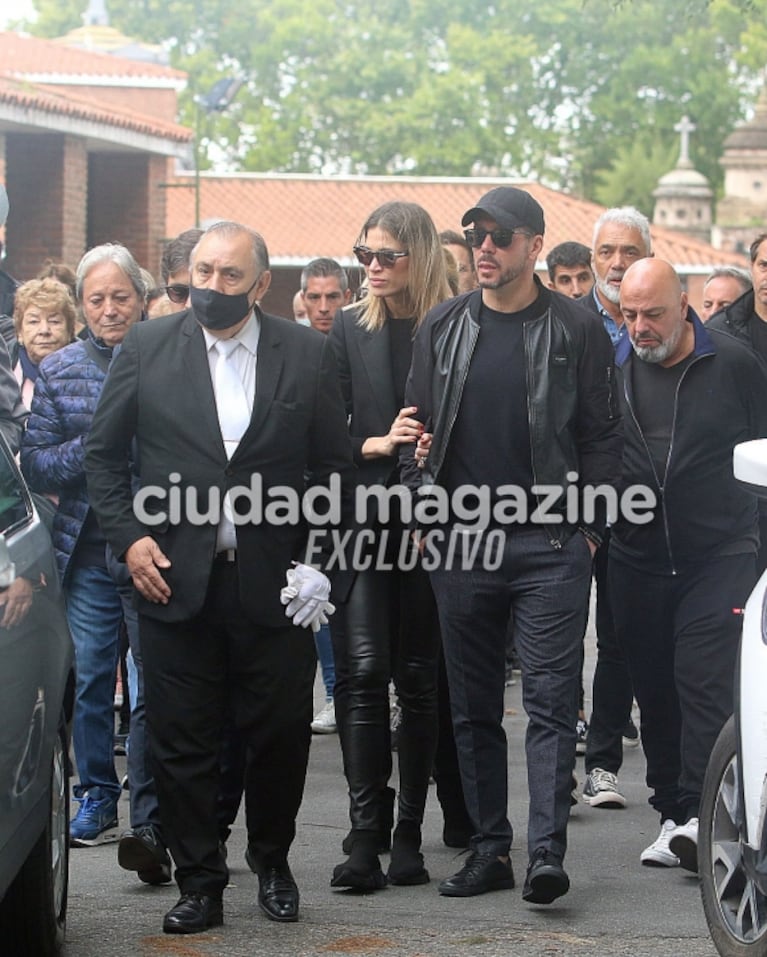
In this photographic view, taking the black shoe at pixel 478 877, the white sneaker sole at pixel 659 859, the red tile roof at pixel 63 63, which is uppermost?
the red tile roof at pixel 63 63

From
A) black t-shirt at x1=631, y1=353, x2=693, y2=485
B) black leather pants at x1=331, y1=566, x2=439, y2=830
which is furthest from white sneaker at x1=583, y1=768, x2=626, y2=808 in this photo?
black t-shirt at x1=631, y1=353, x2=693, y2=485

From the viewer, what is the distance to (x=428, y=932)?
6031 millimetres

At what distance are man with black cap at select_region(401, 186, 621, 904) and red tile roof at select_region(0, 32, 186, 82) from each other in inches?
1696

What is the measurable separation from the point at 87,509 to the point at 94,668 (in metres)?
0.59

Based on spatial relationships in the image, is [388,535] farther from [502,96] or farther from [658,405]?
[502,96]

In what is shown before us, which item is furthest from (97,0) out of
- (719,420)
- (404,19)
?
(719,420)

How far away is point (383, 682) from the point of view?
663cm

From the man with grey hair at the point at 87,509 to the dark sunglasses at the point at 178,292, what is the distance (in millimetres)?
723

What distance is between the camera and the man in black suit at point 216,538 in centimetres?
604

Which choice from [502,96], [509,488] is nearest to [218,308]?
[509,488]

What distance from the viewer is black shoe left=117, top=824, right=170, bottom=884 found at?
253 inches

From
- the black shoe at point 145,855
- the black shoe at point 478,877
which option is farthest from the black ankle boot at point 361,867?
the black shoe at point 145,855

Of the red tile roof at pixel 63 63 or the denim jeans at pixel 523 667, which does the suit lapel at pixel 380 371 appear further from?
the red tile roof at pixel 63 63

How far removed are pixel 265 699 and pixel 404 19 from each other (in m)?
106
